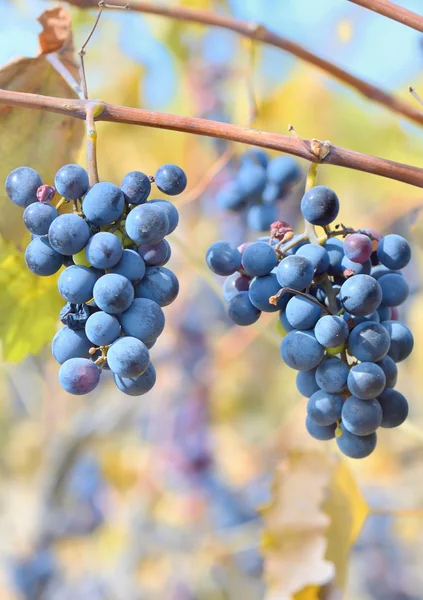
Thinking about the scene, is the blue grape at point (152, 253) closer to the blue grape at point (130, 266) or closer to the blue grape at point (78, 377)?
the blue grape at point (130, 266)

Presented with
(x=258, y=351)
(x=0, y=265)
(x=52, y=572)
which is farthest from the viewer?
A: (x=258, y=351)

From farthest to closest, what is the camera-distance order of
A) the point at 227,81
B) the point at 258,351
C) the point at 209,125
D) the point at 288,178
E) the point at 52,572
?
the point at 258,351 → the point at 52,572 → the point at 227,81 → the point at 288,178 → the point at 209,125

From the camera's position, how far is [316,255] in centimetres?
69

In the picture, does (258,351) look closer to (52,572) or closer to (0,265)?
(52,572)

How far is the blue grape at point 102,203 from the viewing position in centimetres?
62

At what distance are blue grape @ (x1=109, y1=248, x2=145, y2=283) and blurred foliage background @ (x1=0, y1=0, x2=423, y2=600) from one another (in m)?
0.64

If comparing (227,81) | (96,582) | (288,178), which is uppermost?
(227,81)

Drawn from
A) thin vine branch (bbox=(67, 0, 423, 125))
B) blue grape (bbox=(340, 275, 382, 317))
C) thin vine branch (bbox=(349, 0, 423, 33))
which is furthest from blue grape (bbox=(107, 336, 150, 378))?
thin vine branch (bbox=(67, 0, 423, 125))

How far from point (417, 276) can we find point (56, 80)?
55.5 inches

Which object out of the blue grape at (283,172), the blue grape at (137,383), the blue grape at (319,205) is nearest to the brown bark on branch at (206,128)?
the blue grape at (319,205)

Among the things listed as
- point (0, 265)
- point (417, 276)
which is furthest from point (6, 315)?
point (417, 276)

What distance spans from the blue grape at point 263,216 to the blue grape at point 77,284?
1.45 feet

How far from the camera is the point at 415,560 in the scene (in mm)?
2436

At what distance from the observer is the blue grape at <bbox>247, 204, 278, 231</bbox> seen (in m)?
1.03
